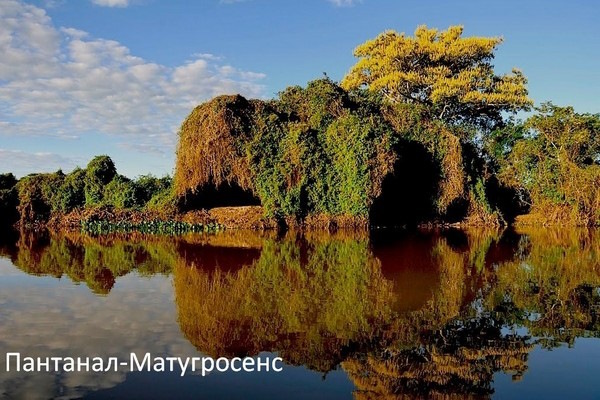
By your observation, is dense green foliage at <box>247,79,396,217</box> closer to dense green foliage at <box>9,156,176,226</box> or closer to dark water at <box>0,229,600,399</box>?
dense green foliage at <box>9,156,176,226</box>

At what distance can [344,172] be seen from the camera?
23.0 metres

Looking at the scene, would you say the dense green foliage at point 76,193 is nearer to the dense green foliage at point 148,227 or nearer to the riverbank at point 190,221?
the riverbank at point 190,221

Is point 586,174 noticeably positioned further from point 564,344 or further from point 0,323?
point 0,323

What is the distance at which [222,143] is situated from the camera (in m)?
23.3

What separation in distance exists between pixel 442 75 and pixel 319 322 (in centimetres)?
2790

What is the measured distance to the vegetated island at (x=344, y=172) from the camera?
23000 mm

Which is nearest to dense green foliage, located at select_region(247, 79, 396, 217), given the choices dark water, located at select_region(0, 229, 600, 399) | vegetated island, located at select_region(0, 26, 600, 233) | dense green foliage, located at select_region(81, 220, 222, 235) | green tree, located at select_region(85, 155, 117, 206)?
vegetated island, located at select_region(0, 26, 600, 233)

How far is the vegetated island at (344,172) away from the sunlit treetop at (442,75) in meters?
0.13

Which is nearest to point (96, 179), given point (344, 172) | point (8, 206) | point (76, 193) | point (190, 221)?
point (76, 193)

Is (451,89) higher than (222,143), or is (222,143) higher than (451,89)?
(451,89)

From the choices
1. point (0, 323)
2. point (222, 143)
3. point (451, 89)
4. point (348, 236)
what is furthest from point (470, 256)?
point (451, 89)

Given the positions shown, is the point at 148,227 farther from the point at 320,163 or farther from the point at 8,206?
the point at 8,206

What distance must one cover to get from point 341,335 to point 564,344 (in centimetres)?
229

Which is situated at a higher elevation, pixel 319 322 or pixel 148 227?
pixel 148 227
